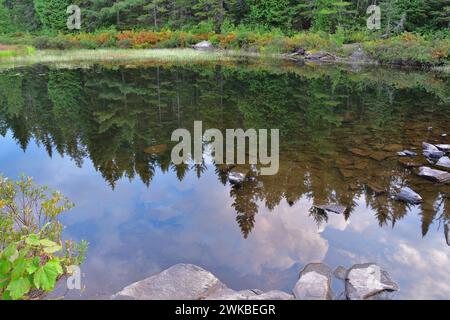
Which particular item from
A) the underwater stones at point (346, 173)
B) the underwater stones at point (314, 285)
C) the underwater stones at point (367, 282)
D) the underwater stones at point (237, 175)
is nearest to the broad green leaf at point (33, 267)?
the underwater stones at point (314, 285)

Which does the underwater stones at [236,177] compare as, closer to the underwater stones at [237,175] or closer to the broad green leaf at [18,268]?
the underwater stones at [237,175]

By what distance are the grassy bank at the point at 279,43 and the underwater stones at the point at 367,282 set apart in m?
28.8

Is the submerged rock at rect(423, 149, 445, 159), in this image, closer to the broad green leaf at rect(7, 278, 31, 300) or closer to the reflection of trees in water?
the reflection of trees in water

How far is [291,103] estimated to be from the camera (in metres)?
17.1

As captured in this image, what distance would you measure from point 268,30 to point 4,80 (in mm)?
31529

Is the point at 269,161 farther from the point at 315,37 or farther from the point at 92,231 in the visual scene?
the point at 315,37

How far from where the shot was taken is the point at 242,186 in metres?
8.54

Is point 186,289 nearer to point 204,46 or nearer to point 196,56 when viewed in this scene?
point 196,56

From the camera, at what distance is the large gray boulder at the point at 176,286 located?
15.7ft

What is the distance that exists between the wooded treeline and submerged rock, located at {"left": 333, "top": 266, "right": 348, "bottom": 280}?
37.4m

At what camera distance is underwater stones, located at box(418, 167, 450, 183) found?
8.60 metres

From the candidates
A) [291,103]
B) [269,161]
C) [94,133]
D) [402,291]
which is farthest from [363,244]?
[291,103]

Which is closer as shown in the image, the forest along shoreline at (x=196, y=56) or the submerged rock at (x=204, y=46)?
the forest along shoreline at (x=196, y=56)

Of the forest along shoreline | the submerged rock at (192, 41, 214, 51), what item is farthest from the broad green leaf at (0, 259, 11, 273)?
the submerged rock at (192, 41, 214, 51)
